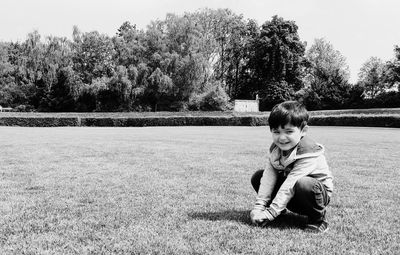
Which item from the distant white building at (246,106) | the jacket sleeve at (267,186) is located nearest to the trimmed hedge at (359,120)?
the distant white building at (246,106)

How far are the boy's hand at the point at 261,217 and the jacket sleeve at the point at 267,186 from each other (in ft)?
0.39

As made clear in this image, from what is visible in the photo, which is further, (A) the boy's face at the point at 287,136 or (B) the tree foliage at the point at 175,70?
(B) the tree foliage at the point at 175,70

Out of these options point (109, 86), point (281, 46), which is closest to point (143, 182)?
point (109, 86)

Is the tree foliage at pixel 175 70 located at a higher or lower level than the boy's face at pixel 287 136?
higher

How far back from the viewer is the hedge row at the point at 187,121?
33.9m

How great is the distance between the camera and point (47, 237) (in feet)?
10.8

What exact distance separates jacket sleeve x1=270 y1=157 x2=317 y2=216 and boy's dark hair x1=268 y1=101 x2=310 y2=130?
1.15 ft

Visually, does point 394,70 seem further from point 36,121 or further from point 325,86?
point 36,121

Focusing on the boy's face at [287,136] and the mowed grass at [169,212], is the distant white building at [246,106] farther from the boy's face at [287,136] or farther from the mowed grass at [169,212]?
the boy's face at [287,136]

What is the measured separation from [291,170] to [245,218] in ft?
2.45

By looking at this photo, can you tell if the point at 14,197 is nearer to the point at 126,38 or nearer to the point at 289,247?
the point at 289,247

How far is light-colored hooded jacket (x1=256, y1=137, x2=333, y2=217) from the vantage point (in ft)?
12.0

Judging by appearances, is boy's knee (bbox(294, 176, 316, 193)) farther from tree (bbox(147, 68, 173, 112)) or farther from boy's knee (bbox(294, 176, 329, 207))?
tree (bbox(147, 68, 173, 112))

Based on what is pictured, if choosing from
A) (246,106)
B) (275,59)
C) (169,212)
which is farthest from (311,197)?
(275,59)
